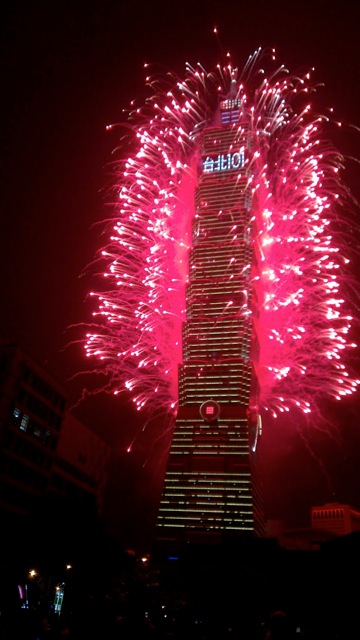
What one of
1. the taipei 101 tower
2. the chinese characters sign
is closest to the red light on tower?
the taipei 101 tower

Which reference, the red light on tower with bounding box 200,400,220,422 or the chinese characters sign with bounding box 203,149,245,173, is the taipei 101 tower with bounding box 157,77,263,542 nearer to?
the red light on tower with bounding box 200,400,220,422

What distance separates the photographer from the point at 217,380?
55.4 meters

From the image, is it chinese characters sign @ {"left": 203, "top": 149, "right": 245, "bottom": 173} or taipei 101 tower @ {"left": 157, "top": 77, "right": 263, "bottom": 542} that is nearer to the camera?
taipei 101 tower @ {"left": 157, "top": 77, "right": 263, "bottom": 542}

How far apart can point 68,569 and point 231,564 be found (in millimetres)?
11312

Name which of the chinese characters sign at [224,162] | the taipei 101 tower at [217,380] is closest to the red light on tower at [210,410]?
the taipei 101 tower at [217,380]

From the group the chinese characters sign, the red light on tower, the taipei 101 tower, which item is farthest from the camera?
the chinese characters sign

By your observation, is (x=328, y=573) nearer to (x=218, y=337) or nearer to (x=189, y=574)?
(x=189, y=574)

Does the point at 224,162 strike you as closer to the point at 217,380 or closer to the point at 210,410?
the point at 217,380

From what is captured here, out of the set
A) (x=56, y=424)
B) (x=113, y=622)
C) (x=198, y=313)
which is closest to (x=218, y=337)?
(x=198, y=313)

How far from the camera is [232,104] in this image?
49812 millimetres

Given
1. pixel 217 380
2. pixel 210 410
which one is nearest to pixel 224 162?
pixel 217 380

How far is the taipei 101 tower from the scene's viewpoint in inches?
2078

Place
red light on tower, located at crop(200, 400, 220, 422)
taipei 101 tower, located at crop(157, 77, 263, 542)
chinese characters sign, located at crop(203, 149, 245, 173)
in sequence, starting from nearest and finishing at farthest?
taipei 101 tower, located at crop(157, 77, 263, 542)
red light on tower, located at crop(200, 400, 220, 422)
chinese characters sign, located at crop(203, 149, 245, 173)

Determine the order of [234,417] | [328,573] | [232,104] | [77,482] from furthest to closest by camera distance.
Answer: [77,482] < [234,417] < [232,104] < [328,573]
